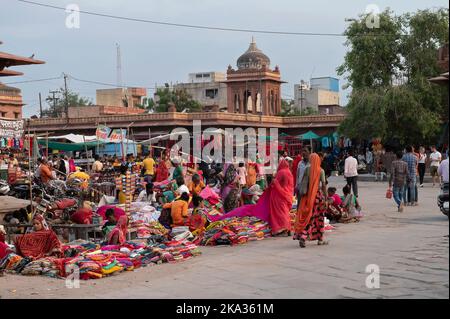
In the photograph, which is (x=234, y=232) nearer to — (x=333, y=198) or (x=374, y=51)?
(x=333, y=198)

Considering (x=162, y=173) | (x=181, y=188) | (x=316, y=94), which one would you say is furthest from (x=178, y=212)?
(x=316, y=94)

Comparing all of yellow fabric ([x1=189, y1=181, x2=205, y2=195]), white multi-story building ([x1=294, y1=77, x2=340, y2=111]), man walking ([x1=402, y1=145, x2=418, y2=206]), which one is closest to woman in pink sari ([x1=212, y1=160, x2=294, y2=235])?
yellow fabric ([x1=189, y1=181, x2=205, y2=195])

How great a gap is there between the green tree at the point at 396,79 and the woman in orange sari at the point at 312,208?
21857mm

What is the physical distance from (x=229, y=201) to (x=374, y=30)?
818 inches

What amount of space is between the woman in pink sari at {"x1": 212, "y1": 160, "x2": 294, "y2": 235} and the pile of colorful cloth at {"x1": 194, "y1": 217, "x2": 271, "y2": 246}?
152 mm

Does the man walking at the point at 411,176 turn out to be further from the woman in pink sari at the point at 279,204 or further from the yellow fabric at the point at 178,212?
the yellow fabric at the point at 178,212

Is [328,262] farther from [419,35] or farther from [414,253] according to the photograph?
[419,35]

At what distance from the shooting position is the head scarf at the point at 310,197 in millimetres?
12133

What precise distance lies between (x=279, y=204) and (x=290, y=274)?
13.9 feet

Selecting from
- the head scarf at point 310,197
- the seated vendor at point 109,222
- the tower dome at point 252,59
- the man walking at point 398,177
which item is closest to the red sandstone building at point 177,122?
the tower dome at point 252,59

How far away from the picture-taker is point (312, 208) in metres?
12.1

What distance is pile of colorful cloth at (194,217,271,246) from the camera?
13.1m

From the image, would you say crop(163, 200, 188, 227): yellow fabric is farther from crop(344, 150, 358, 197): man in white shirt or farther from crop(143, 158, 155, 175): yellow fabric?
crop(143, 158, 155, 175): yellow fabric
